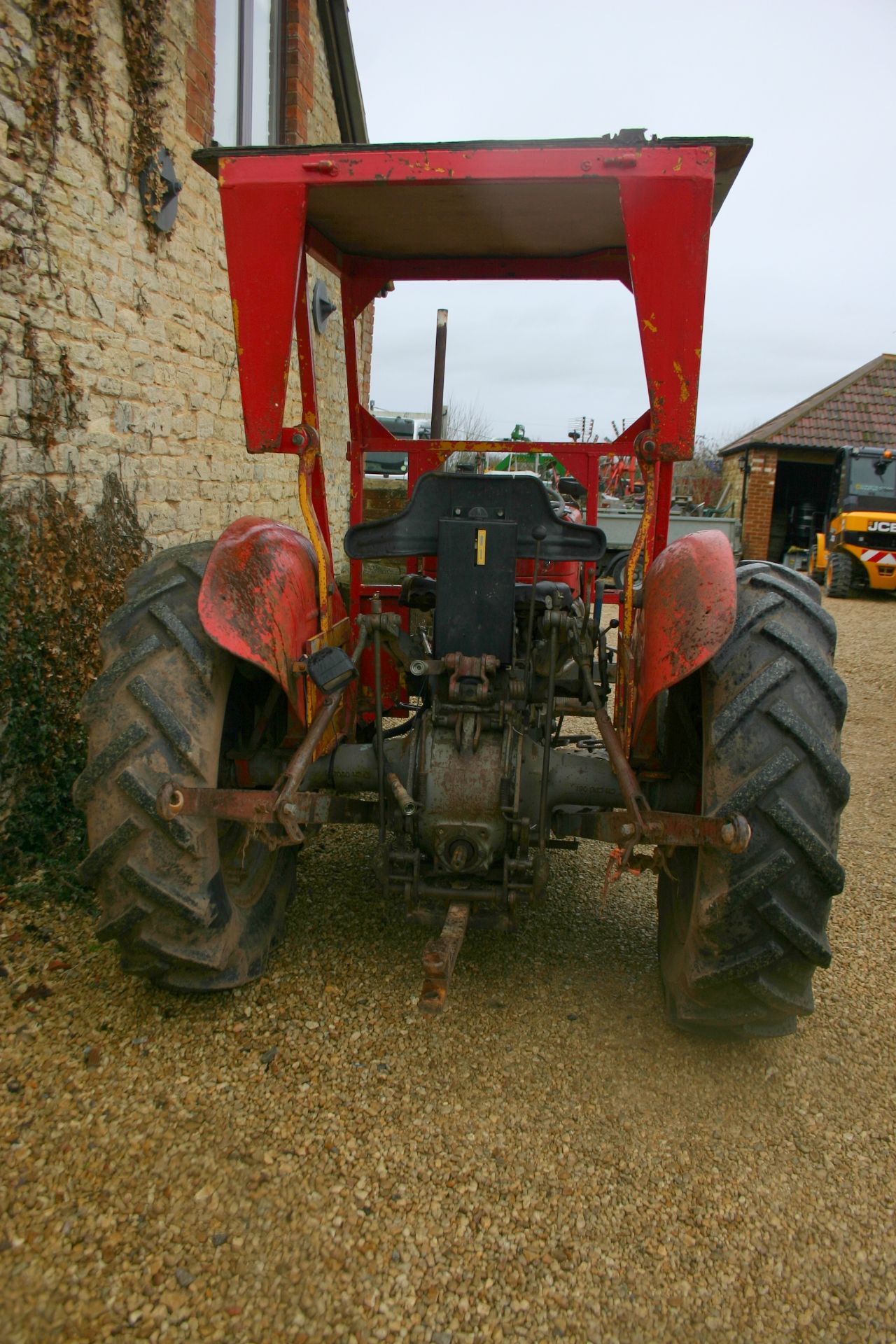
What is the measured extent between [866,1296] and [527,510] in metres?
1.97

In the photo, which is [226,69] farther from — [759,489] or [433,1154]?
[759,489]

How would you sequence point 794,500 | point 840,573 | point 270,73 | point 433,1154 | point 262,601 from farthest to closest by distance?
point 794,500 → point 840,573 → point 270,73 → point 262,601 → point 433,1154

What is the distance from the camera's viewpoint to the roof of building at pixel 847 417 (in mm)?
20172

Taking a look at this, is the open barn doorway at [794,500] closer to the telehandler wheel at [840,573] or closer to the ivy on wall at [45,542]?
the telehandler wheel at [840,573]

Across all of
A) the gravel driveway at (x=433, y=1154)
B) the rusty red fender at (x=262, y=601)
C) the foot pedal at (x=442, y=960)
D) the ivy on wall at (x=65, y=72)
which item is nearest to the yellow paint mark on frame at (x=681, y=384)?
the rusty red fender at (x=262, y=601)

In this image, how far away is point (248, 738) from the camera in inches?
115

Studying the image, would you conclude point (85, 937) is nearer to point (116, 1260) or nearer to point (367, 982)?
point (367, 982)

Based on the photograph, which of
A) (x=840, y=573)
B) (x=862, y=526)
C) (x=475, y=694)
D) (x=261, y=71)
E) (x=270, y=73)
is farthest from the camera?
(x=840, y=573)

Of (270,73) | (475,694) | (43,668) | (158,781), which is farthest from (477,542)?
(270,73)

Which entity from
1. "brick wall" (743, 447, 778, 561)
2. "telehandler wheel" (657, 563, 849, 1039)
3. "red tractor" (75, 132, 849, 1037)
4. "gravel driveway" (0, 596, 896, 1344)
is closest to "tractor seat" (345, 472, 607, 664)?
"red tractor" (75, 132, 849, 1037)

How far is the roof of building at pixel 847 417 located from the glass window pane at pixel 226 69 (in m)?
15.8

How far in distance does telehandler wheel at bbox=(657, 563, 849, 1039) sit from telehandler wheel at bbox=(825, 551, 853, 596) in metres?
13.2

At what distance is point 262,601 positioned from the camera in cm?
240

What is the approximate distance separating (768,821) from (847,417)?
69.4ft
